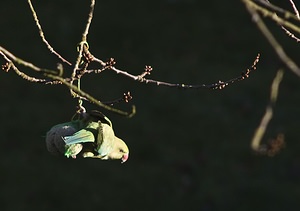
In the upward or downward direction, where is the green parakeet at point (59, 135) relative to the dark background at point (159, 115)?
downward

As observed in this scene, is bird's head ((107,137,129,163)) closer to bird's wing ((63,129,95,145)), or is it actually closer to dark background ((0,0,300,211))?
bird's wing ((63,129,95,145))

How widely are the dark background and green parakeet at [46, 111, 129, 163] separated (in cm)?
374

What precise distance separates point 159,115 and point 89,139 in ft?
16.1

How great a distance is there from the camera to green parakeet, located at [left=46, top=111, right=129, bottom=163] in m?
2.26

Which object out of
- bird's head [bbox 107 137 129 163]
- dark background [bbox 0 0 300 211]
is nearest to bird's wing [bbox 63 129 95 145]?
bird's head [bbox 107 137 129 163]

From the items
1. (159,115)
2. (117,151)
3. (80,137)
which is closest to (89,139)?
(80,137)

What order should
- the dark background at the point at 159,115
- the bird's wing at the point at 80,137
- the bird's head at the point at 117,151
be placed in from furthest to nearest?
the dark background at the point at 159,115, the bird's head at the point at 117,151, the bird's wing at the point at 80,137

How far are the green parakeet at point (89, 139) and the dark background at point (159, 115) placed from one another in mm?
3739

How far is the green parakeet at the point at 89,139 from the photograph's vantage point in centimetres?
226

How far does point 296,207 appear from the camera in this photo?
602 centimetres

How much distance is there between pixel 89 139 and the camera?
89.4 inches

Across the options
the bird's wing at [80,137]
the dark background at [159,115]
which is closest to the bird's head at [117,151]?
the bird's wing at [80,137]

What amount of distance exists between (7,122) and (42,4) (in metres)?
1.95

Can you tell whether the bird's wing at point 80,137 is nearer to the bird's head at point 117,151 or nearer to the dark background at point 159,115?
the bird's head at point 117,151
